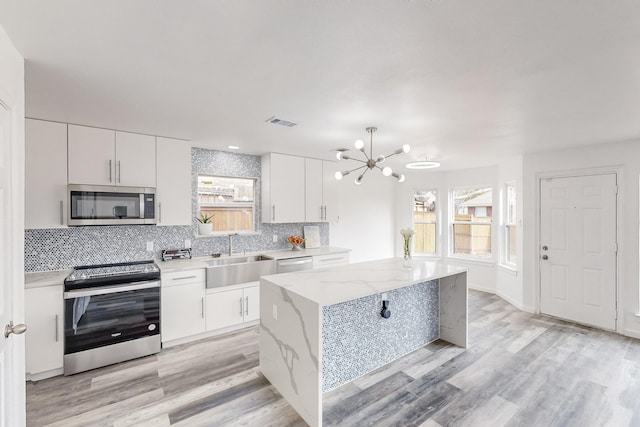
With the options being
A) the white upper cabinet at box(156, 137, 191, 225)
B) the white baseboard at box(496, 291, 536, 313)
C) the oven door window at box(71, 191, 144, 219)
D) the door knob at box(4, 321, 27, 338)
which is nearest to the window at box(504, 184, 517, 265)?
the white baseboard at box(496, 291, 536, 313)

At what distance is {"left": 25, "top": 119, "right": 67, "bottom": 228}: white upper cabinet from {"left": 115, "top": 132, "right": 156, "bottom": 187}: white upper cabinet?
1.50 feet

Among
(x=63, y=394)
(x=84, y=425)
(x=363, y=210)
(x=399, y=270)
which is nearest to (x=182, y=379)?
(x=84, y=425)

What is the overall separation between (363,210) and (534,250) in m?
2.88

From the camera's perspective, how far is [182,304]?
11.0 ft

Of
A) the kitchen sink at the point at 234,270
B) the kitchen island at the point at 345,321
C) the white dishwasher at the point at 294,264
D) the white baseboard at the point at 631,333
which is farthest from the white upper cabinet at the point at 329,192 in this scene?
the white baseboard at the point at 631,333

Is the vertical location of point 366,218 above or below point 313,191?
below

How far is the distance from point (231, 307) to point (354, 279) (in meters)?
1.89

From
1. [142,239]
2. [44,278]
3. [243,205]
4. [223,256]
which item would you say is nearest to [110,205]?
[142,239]

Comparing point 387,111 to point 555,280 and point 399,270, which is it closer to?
point 399,270

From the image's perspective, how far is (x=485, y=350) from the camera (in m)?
3.23

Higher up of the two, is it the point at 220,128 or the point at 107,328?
the point at 220,128

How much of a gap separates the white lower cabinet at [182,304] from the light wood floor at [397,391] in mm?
196

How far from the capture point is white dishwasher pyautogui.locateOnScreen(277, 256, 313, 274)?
4156 millimetres

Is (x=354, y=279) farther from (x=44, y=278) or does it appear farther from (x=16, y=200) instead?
(x=44, y=278)
